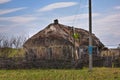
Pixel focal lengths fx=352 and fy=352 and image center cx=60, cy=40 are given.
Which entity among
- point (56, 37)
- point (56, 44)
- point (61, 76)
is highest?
point (56, 37)

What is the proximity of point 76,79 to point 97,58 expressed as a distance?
1781 centimetres

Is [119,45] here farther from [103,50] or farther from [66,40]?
[66,40]

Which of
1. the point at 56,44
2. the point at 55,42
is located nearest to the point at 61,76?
the point at 56,44

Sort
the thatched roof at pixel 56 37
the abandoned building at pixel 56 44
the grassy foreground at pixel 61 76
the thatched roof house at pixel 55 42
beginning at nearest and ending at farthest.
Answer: the grassy foreground at pixel 61 76
the abandoned building at pixel 56 44
the thatched roof house at pixel 55 42
the thatched roof at pixel 56 37

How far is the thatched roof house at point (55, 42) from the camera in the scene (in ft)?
131

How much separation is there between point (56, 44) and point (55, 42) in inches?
12.0

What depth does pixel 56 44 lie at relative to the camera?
41.0 metres

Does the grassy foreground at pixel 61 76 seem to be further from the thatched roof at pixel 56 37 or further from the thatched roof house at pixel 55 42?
the thatched roof at pixel 56 37

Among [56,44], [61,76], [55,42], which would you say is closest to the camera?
[61,76]

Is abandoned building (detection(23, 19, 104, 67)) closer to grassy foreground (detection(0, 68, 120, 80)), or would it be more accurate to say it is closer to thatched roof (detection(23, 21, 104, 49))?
thatched roof (detection(23, 21, 104, 49))

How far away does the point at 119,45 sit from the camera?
44781mm

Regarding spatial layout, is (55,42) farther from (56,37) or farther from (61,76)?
(61,76)

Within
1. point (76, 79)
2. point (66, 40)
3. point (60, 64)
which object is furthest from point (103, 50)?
point (76, 79)

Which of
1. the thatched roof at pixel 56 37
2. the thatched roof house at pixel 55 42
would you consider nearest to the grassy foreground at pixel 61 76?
the thatched roof house at pixel 55 42
